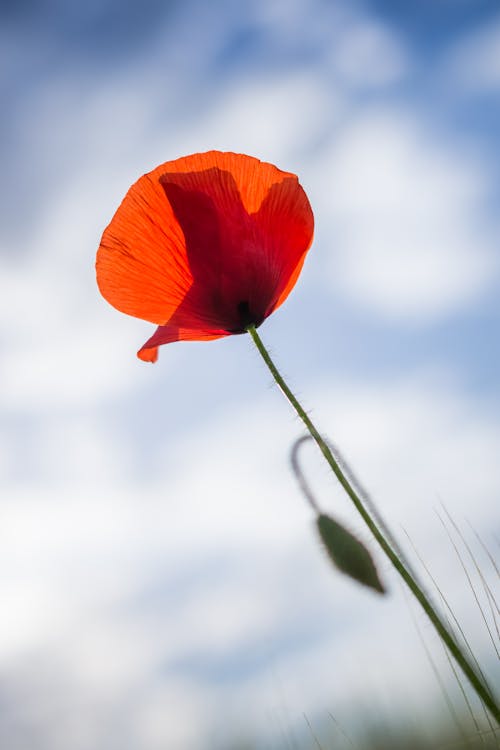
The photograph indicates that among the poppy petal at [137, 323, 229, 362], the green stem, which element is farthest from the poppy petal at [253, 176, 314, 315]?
the green stem

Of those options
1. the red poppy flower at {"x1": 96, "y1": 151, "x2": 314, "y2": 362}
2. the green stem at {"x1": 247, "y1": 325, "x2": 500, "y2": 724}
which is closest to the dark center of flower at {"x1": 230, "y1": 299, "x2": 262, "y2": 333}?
the red poppy flower at {"x1": 96, "y1": 151, "x2": 314, "y2": 362}

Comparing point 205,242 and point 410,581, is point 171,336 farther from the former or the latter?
point 410,581

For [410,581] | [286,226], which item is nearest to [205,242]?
[286,226]

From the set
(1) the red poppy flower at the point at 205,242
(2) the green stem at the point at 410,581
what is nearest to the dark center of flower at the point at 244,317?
(1) the red poppy flower at the point at 205,242

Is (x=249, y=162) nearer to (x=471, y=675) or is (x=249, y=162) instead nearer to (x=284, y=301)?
(x=284, y=301)

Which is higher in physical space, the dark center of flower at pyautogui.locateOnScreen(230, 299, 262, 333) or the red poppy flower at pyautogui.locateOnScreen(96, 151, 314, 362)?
the red poppy flower at pyautogui.locateOnScreen(96, 151, 314, 362)

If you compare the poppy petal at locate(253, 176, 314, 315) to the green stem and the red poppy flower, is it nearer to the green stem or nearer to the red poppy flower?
the red poppy flower

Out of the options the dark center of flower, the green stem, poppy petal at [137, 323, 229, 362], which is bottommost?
the green stem

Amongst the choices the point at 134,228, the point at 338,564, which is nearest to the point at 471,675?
the point at 338,564

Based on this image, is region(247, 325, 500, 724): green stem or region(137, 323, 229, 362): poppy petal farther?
region(137, 323, 229, 362): poppy petal
